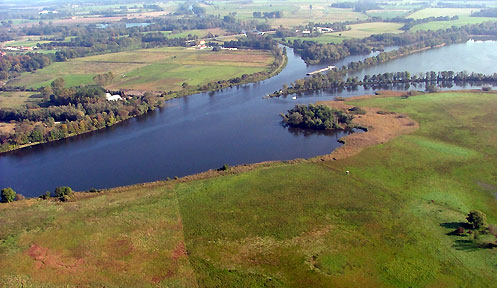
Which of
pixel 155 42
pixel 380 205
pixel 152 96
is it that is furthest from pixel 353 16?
pixel 380 205

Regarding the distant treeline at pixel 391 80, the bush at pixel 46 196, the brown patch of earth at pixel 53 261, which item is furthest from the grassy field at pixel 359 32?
the brown patch of earth at pixel 53 261

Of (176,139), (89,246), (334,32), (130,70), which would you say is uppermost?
(334,32)

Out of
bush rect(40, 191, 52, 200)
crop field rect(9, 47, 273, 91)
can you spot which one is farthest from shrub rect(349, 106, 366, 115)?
bush rect(40, 191, 52, 200)

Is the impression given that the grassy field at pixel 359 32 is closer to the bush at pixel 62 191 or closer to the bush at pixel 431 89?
the bush at pixel 431 89

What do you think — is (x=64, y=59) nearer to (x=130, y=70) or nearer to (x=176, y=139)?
(x=130, y=70)

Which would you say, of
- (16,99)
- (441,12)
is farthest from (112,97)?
(441,12)

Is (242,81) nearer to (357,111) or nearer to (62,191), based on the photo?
(357,111)

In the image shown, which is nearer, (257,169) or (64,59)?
(257,169)
